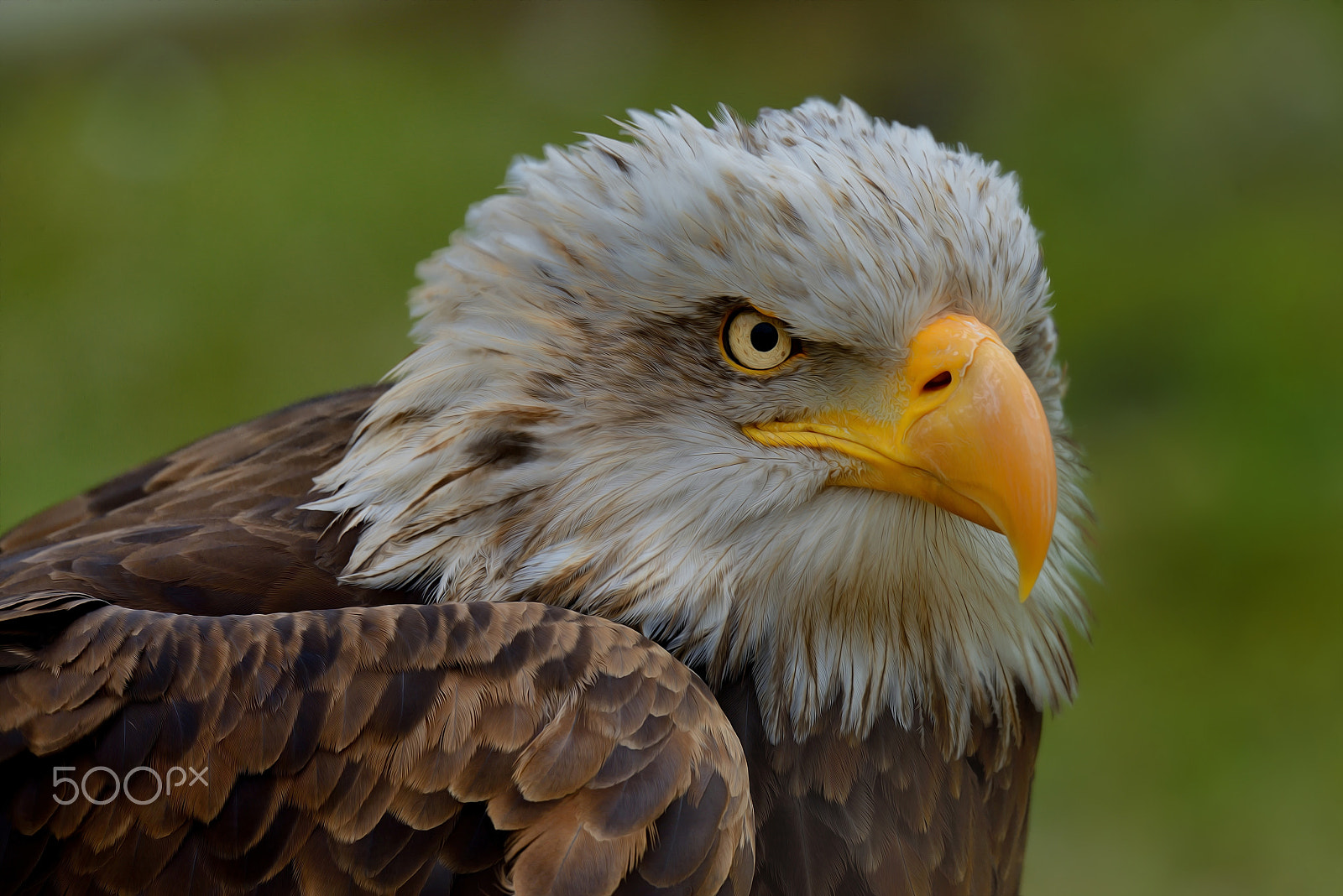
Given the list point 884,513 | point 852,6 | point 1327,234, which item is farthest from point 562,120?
point 884,513

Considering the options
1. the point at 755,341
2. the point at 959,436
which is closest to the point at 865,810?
the point at 959,436

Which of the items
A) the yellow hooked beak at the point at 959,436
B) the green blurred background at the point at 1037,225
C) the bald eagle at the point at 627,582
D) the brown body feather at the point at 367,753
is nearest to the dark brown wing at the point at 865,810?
the bald eagle at the point at 627,582

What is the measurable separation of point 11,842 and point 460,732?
0.63m

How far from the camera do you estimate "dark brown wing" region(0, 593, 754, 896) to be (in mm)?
1654

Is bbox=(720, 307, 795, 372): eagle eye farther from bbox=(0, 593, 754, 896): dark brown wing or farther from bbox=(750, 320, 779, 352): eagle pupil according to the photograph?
bbox=(0, 593, 754, 896): dark brown wing

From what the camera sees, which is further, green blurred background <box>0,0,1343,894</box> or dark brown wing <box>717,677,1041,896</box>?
green blurred background <box>0,0,1343,894</box>

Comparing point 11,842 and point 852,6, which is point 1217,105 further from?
point 11,842

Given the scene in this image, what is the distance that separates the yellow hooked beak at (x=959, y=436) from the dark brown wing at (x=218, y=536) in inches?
27.5

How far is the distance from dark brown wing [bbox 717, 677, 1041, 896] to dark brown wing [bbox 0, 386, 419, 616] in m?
0.62

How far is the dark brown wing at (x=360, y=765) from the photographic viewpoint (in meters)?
1.65

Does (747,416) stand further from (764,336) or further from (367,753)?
(367,753)

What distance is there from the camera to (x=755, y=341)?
1863 mm

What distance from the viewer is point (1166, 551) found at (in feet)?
16.8

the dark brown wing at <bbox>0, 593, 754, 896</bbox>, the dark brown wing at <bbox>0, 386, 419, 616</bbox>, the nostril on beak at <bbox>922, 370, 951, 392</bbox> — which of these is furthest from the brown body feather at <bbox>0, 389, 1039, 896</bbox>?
the nostril on beak at <bbox>922, 370, 951, 392</bbox>
